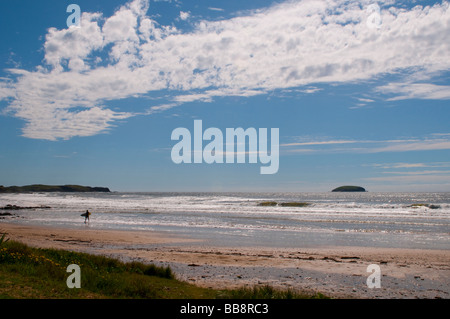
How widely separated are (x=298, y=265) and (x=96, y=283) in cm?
859

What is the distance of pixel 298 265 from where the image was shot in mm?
15000

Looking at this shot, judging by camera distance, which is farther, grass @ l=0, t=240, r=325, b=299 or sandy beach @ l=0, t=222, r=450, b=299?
sandy beach @ l=0, t=222, r=450, b=299

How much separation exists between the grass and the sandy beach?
4.88 ft

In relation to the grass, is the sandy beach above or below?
below

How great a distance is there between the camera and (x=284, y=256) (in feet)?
56.7

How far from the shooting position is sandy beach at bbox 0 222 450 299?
Answer: 1155cm

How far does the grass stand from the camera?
827 centimetres

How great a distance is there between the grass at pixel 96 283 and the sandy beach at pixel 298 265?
149 centimetres
